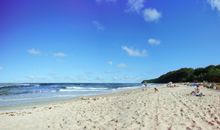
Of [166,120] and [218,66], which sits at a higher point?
[218,66]

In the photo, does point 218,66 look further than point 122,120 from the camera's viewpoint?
Yes

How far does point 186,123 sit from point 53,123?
15.8ft

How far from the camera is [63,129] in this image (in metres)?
10.3

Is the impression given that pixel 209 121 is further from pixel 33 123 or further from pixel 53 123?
pixel 33 123

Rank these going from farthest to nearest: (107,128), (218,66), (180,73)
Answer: (180,73)
(218,66)
(107,128)

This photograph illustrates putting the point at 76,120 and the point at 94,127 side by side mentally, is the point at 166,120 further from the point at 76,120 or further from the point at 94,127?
the point at 76,120

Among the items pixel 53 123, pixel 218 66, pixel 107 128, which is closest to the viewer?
pixel 107 128

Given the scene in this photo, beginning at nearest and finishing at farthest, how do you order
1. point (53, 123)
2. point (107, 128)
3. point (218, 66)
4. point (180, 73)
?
point (107, 128)
point (53, 123)
point (218, 66)
point (180, 73)


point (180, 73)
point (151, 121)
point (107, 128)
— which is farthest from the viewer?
point (180, 73)

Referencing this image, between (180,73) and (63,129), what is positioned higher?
(180,73)

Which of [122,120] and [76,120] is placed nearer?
[122,120]

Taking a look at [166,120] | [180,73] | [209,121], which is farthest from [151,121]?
[180,73]

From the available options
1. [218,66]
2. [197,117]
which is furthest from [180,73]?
[197,117]

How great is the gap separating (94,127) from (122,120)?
1405 mm
